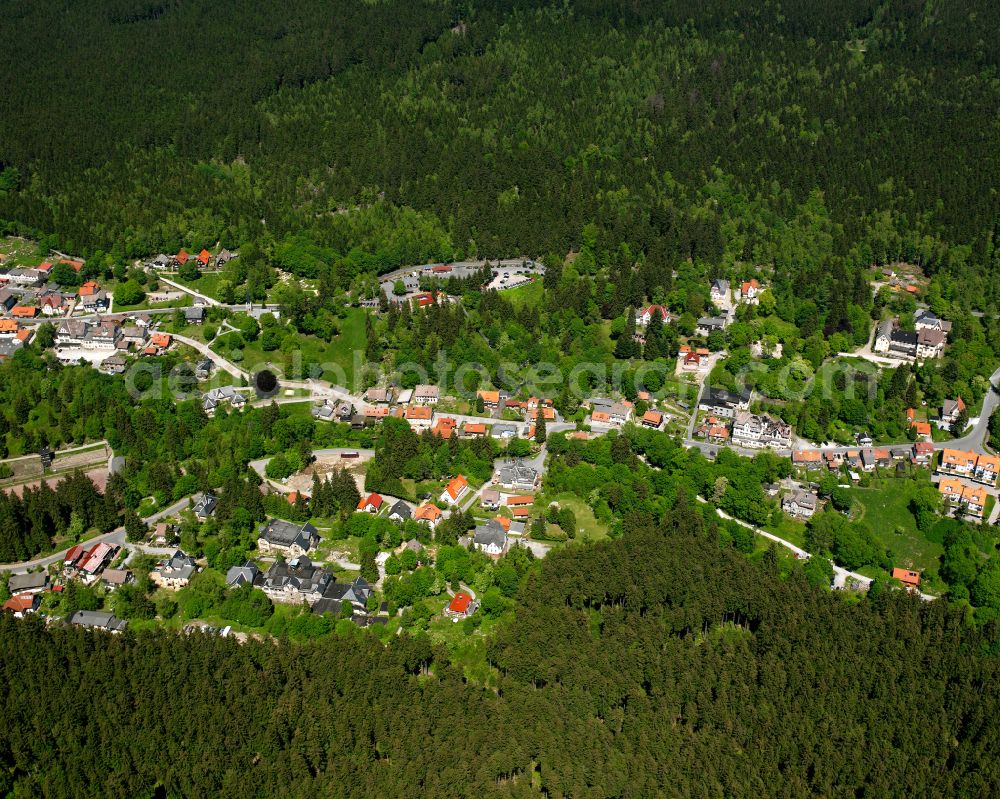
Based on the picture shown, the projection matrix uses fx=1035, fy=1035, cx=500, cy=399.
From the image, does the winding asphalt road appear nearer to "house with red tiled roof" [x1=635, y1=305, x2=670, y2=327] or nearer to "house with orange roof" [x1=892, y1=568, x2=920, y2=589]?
"house with red tiled roof" [x1=635, y1=305, x2=670, y2=327]

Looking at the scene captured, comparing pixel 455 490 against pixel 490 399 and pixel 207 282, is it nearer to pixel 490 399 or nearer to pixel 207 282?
pixel 490 399

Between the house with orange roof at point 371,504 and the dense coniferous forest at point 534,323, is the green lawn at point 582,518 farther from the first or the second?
the house with orange roof at point 371,504

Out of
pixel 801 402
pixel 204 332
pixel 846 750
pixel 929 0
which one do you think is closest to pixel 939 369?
pixel 801 402

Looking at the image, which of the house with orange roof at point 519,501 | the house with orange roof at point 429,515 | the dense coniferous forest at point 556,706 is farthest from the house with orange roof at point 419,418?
the dense coniferous forest at point 556,706

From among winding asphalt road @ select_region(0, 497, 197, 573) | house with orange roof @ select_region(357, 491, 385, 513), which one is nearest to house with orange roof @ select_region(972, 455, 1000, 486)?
house with orange roof @ select_region(357, 491, 385, 513)

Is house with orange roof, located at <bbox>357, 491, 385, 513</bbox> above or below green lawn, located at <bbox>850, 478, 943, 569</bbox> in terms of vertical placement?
above

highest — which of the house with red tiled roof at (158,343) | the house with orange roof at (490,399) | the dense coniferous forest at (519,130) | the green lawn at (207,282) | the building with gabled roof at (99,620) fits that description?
the dense coniferous forest at (519,130)
